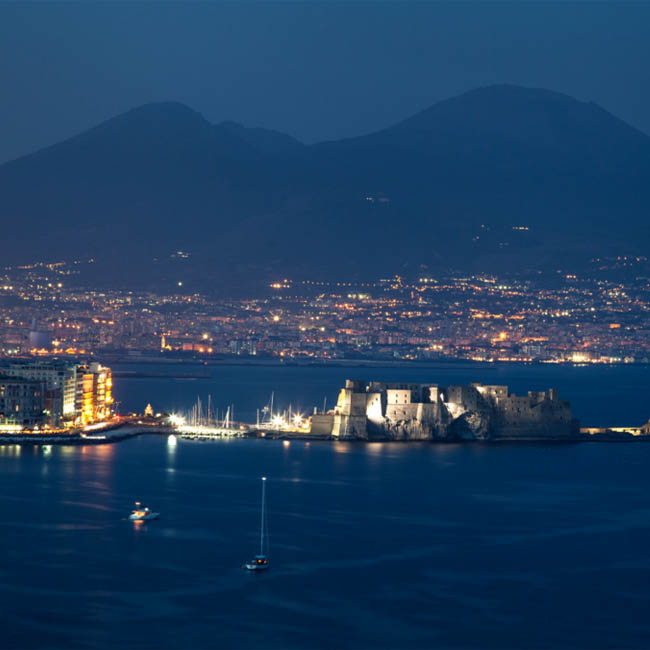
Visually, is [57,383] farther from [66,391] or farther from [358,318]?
[358,318]

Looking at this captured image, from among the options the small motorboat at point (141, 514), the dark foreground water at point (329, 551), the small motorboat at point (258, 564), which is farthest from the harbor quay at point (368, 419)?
the small motorboat at point (258, 564)

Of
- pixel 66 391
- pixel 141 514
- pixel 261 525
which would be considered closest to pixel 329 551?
pixel 261 525

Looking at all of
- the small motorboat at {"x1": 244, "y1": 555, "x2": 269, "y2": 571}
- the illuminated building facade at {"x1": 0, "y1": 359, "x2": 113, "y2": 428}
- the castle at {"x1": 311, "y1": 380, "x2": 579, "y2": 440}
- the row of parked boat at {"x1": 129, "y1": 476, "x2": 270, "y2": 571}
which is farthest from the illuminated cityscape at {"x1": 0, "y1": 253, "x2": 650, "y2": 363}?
the small motorboat at {"x1": 244, "y1": 555, "x2": 269, "y2": 571}

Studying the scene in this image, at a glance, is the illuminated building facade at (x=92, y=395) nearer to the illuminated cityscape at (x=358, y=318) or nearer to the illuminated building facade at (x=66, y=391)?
the illuminated building facade at (x=66, y=391)

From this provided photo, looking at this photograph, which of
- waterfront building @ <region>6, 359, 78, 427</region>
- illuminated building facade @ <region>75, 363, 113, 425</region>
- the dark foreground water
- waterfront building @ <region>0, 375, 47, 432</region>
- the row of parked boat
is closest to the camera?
the dark foreground water

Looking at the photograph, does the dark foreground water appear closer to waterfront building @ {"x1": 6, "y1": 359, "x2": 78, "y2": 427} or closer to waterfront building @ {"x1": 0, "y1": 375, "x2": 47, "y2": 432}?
waterfront building @ {"x1": 0, "y1": 375, "x2": 47, "y2": 432}

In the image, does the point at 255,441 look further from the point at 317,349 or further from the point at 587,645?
the point at 317,349
